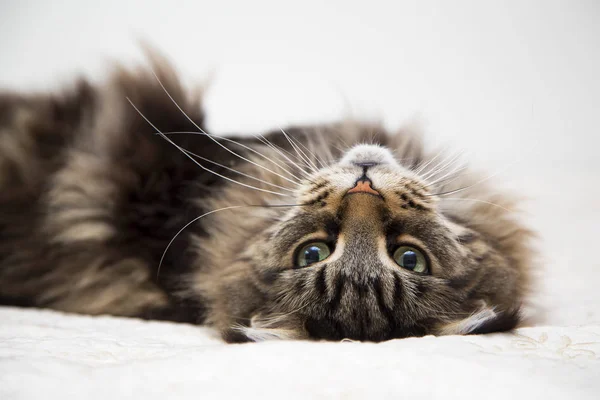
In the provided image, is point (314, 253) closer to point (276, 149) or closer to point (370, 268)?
point (370, 268)

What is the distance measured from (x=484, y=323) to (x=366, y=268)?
0.80 ft

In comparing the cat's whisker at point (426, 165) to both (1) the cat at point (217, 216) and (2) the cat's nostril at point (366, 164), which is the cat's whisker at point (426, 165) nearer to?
(1) the cat at point (217, 216)

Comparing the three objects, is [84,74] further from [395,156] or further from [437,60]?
[437,60]

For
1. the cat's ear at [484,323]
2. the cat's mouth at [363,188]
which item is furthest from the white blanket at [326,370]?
the cat's mouth at [363,188]

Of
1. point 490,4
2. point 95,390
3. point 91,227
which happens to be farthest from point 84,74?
point 490,4

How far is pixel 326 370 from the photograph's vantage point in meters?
0.74

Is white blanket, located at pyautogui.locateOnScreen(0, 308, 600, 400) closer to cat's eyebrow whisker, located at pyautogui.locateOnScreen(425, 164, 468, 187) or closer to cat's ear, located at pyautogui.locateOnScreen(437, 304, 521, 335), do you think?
cat's ear, located at pyautogui.locateOnScreen(437, 304, 521, 335)

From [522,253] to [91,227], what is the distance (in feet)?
3.74

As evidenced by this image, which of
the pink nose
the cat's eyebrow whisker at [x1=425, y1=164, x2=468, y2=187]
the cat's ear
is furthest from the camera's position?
the cat's eyebrow whisker at [x1=425, y1=164, x2=468, y2=187]

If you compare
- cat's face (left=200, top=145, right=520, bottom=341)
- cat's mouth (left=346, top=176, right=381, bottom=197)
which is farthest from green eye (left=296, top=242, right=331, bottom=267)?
cat's mouth (left=346, top=176, right=381, bottom=197)

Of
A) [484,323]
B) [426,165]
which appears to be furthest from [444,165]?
[484,323]

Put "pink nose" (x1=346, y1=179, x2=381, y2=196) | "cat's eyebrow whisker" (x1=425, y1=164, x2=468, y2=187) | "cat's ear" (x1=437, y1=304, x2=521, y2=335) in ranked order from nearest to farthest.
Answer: "cat's ear" (x1=437, y1=304, x2=521, y2=335) → "pink nose" (x1=346, y1=179, x2=381, y2=196) → "cat's eyebrow whisker" (x1=425, y1=164, x2=468, y2=187)

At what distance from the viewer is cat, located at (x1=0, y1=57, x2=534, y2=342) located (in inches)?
43.4

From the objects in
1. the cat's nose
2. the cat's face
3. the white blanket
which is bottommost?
the white blanket
